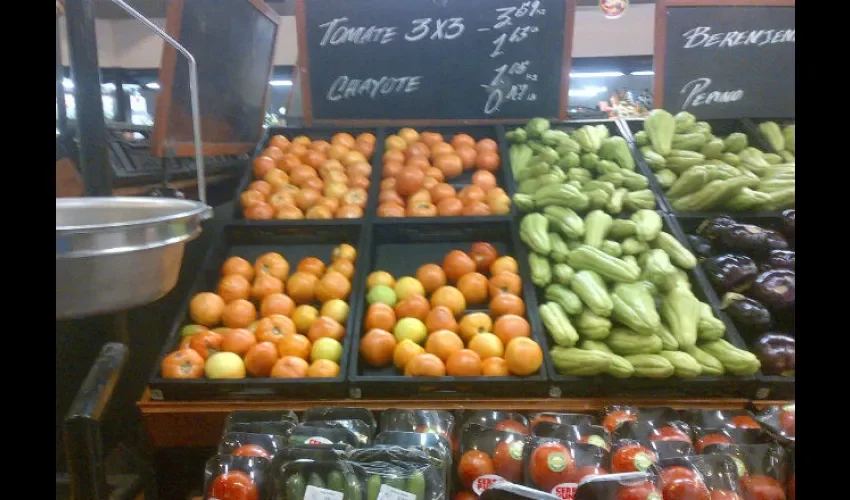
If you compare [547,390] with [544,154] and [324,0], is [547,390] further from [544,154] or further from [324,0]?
[324,0]

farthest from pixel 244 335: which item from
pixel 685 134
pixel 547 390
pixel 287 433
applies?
pixel 685 134

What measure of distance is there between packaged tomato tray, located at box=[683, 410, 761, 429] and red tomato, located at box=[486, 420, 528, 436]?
51 centimetres

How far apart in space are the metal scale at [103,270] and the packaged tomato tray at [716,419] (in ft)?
4.83

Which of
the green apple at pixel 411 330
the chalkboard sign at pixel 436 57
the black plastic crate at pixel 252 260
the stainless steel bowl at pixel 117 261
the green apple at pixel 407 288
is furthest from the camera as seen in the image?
the chalkboard sign at pixel 436 57

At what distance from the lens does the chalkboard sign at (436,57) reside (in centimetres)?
290

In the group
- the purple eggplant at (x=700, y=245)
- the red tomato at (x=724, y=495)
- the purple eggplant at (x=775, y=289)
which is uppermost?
the purple eggplant at (x=700, y=245)

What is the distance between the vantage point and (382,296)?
223 centimetres

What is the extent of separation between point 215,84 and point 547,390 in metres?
2.03

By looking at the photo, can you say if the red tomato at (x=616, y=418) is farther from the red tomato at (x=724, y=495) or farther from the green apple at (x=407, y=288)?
the green apple at (x=407, y=288)

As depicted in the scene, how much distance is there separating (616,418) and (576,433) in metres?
0.25

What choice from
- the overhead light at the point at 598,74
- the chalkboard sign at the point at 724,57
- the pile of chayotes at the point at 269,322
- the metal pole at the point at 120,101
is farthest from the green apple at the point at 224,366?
the overhead light at the point at 598,74

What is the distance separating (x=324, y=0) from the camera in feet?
9.47

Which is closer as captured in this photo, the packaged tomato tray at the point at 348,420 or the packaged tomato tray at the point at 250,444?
the packaged tomato tray at the point at 250,444

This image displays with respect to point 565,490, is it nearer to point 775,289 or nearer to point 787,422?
point 787,422
